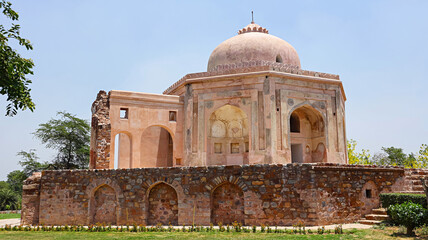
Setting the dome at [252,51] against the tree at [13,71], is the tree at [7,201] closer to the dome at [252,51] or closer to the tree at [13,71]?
the dome at [252,51]

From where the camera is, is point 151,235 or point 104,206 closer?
point 151,235

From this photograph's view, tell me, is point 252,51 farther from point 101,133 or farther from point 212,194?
point 212,194

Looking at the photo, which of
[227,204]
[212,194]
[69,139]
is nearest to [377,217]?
[227,204]

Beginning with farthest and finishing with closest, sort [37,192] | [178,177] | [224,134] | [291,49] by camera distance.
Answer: [291,49] < [224,134] < [37,192] < [178,177]

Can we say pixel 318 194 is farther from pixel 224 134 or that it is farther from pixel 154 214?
pixel 224 134

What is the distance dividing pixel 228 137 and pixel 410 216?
11.3m

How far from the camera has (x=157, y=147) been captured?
22.2 meters

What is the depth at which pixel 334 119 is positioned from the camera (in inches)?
797

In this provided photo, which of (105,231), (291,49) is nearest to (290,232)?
(105,231)

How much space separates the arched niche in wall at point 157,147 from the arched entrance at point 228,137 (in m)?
2.73

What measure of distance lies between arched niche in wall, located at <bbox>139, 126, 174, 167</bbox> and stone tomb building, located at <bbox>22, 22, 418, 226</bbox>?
0.06 m

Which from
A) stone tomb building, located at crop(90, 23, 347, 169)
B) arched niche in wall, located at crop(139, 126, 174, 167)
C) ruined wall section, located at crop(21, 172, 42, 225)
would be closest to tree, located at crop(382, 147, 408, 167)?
stone tomb building, located at crop(90, 23, 347, 169)

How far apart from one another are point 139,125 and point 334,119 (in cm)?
977

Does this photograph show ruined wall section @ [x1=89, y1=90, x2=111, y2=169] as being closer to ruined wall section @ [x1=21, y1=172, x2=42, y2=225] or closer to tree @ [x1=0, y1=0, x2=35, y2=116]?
ruined wall section @ [x1=21, y1=172, x2=42, y2=225]
